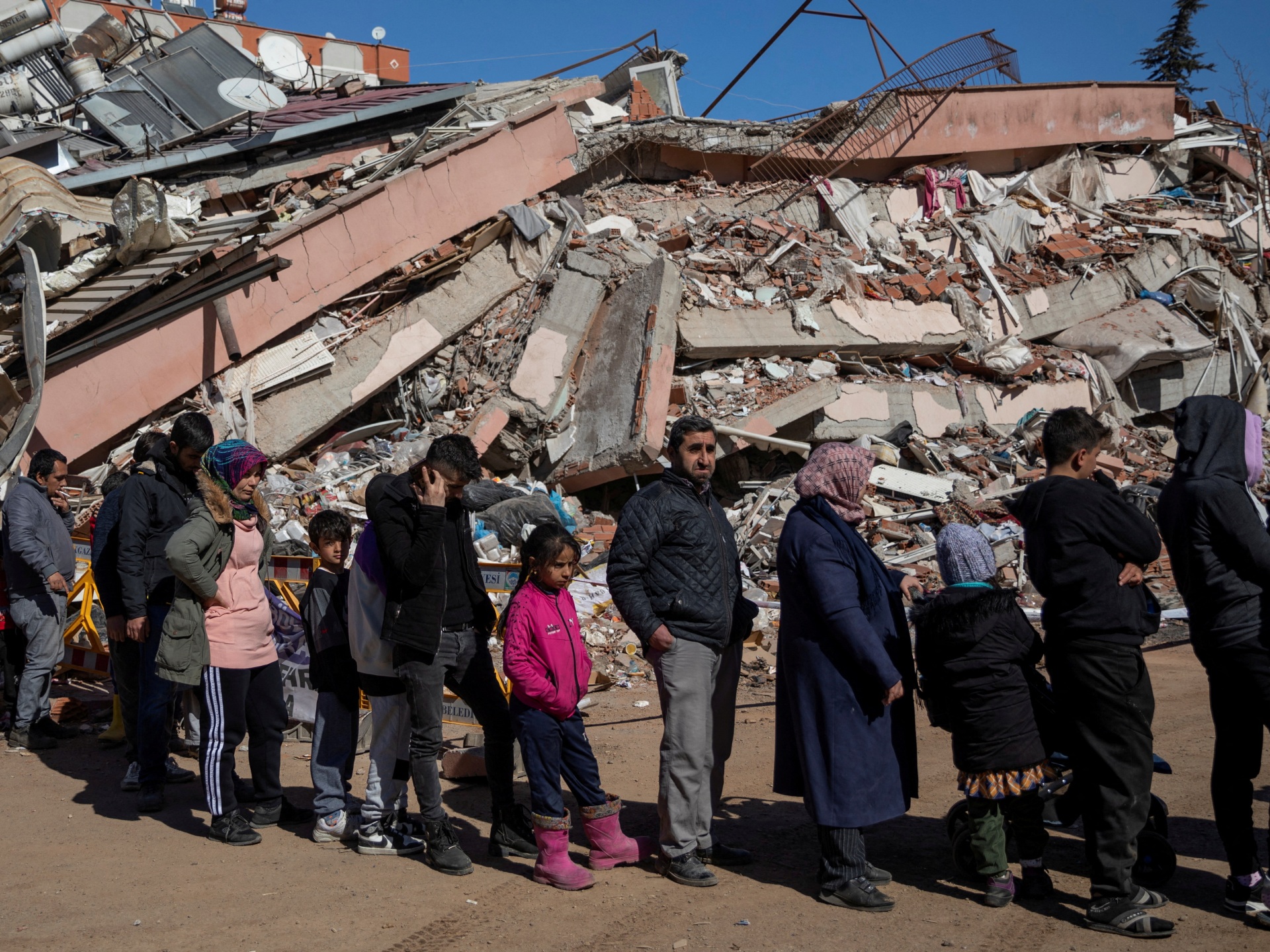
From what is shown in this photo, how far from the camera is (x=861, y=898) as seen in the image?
11.4 feet

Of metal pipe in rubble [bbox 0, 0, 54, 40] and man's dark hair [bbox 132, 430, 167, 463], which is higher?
metal pipe in rubble [bbox 0, 0, 54, 40]

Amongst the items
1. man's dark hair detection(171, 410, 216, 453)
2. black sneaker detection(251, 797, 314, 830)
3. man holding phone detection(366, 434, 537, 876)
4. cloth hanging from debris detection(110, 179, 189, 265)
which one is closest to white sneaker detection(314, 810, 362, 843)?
black sneaker detection(251, 797, 314, 830)

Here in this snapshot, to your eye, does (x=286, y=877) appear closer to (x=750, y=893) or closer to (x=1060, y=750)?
(x=750, y=893)

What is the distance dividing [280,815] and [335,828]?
0.39 m

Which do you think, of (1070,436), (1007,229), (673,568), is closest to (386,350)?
(673,568)

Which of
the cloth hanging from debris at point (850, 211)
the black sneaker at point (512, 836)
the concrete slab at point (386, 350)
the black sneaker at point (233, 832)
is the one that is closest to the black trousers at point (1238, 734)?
the black sneaker at point (512, 836)

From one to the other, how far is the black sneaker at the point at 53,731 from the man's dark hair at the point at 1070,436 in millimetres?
5444

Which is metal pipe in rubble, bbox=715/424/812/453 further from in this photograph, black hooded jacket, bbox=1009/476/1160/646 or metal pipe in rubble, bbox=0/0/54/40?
metal pipe in rubble, bbox=0/0/54/40

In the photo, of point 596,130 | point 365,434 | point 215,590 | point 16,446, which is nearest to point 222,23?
point 596,130

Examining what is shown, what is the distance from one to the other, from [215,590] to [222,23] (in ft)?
76.2

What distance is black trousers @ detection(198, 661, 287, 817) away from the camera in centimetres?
412

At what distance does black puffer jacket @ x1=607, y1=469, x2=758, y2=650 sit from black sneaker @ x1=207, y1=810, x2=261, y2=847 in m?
1.81

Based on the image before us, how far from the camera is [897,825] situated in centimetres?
444

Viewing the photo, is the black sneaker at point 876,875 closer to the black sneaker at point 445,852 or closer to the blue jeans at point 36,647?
the black sneaker at point 445,852
